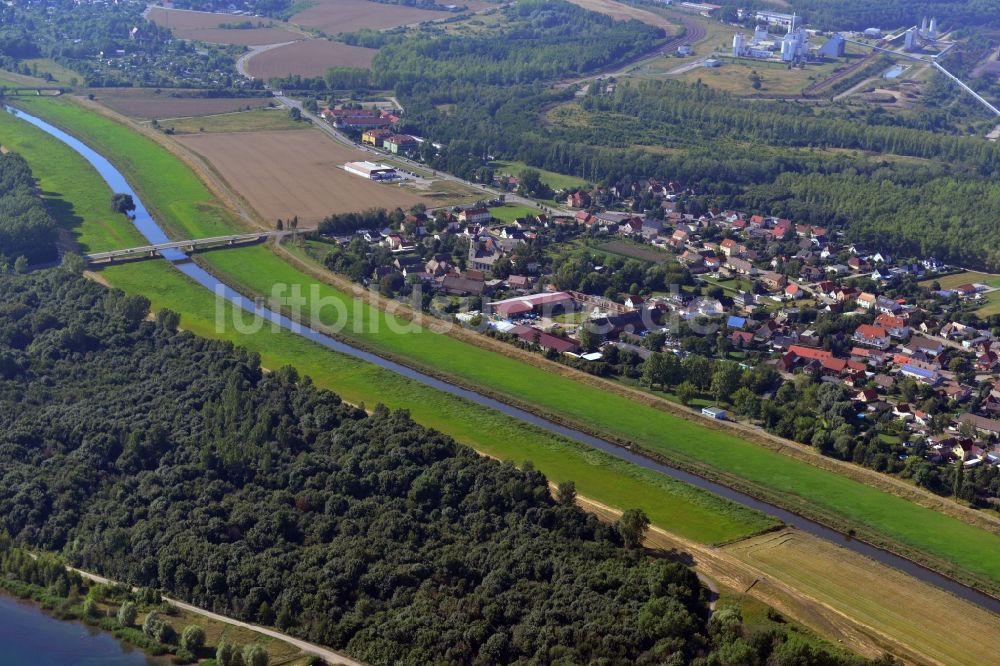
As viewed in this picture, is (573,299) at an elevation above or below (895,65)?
below

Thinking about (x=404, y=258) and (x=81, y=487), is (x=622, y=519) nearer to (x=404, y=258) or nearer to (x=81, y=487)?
(x=81, y=487)

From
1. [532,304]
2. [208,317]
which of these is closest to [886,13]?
[532,304]

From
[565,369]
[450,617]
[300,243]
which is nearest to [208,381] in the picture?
[565,369]

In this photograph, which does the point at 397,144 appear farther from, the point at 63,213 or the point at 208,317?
the point at 208,317

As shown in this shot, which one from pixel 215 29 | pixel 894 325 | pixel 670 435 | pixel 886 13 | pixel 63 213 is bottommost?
pixel 670 435

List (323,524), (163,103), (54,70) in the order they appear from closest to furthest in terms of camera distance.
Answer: (323,524) → (163,103) → (54,70)

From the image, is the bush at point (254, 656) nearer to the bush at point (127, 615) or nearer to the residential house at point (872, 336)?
the bush at point (127, 615)

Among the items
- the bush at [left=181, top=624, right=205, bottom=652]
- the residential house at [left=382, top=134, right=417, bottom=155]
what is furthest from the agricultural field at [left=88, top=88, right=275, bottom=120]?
the bush at [left=181, top=624, right=205, bottom=652]
